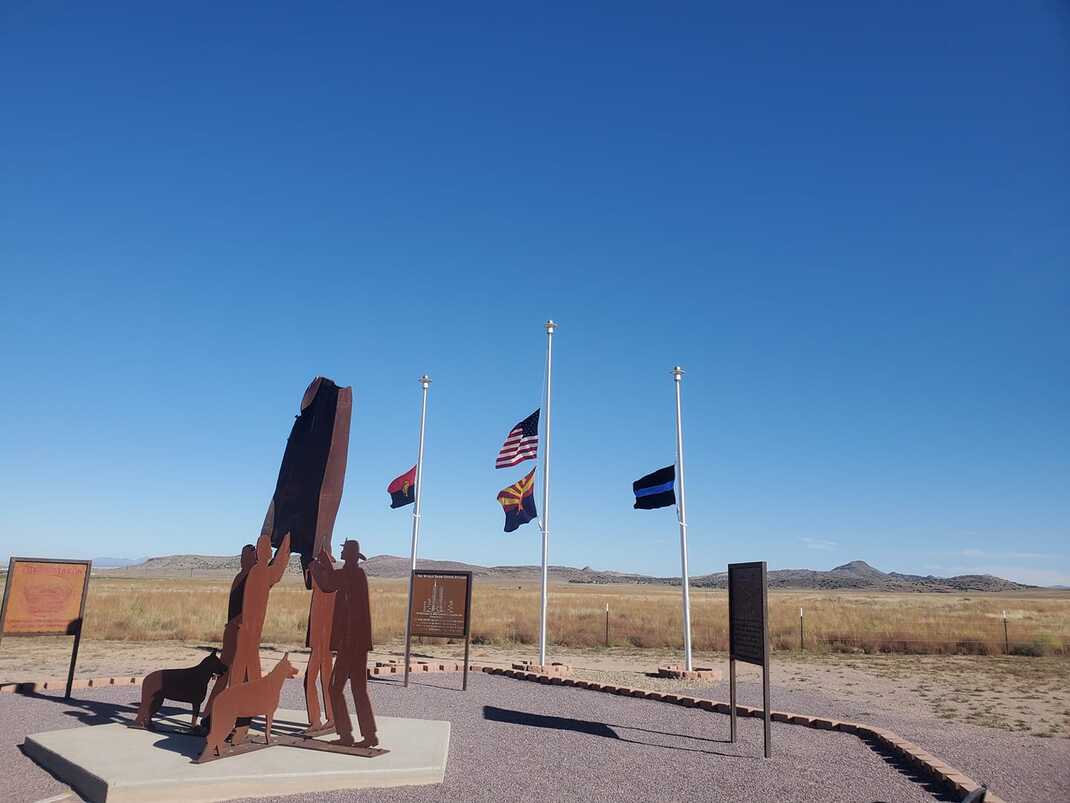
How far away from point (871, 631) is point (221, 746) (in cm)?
2781

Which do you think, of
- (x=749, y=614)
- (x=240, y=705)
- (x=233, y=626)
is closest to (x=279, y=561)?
(x=233, y=626)

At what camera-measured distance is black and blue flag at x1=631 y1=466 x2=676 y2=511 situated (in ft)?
60.2

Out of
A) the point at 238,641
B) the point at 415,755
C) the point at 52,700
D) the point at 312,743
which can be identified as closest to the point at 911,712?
the point at 415,755

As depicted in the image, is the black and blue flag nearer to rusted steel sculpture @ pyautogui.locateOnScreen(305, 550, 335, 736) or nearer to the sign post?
rusted steel sculpture @ pyautogui.locateOnScreen(305, 550, 335, 736)

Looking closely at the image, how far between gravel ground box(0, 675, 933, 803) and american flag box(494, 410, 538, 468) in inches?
242

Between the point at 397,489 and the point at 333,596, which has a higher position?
the point at 397,489

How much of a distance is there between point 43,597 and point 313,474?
256 inches

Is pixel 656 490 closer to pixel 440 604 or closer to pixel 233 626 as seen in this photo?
pixel 440 604

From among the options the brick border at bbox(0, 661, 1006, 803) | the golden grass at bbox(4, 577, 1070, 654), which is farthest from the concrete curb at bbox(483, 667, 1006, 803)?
the golden grass at bbox(4, 577, 1070, 654)

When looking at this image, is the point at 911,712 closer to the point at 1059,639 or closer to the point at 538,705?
the point at 538,705

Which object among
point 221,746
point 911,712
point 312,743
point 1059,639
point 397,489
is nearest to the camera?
point 221,746

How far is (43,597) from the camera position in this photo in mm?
13031

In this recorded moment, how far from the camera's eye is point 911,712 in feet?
45.8

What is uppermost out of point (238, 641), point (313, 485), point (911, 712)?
point (313, 485)
